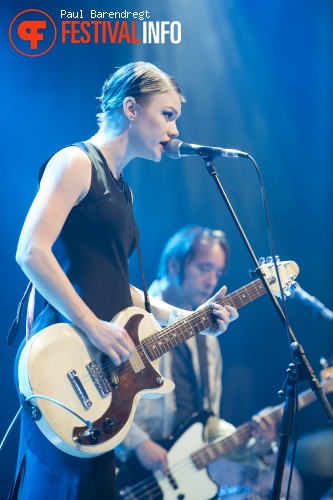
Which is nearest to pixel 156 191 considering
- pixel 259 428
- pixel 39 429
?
pixel 259 428

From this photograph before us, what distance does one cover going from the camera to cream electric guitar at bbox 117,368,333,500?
3260 mm

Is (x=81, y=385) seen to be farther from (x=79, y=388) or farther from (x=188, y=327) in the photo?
(x=188, y=327)

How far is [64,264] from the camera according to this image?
2.01 metres

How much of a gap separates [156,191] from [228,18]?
1.32 m

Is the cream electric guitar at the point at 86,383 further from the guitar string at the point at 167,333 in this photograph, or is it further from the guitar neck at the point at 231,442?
the guitar neck at the point at 231,442

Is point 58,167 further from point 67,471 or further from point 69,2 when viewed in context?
point 69,2

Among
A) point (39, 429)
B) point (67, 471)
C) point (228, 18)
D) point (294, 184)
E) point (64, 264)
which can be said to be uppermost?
point (228, 18)

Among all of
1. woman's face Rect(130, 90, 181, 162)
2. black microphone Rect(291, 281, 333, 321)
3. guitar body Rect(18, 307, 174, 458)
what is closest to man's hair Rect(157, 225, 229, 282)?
black microphone Rect(291, 281, 333, 321)

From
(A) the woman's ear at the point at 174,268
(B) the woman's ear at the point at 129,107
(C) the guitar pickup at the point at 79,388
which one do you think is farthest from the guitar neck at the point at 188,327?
(A) the woman's ear at the point at 174,268

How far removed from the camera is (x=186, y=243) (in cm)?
395

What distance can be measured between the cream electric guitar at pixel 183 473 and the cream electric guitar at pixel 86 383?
144 cm


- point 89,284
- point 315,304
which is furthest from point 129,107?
point 315,304

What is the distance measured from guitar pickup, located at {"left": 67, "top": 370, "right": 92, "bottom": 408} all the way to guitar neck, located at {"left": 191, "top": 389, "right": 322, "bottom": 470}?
1796 mm

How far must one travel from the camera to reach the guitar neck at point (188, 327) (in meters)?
2.14
